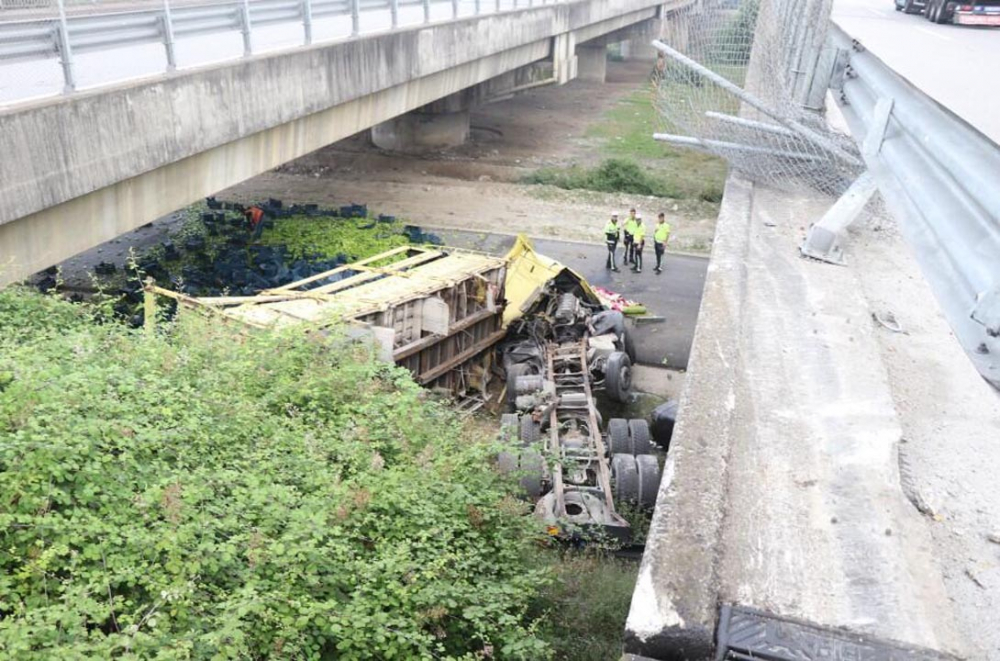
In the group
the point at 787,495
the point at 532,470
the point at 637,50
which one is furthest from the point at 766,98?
the point at 637,50

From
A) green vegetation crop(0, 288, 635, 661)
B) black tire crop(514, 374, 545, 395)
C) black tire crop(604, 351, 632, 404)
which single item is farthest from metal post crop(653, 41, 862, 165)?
green vegetation crop(0, 288, 635, 661)

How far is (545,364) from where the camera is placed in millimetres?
11961

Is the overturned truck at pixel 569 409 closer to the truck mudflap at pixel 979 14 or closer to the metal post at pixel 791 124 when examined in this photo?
the metal post at pixel 791 124

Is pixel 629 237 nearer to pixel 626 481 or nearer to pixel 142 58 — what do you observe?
pixel 626 481

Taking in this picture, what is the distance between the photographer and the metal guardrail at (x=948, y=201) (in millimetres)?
3240

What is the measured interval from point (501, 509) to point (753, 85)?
11.5 metres

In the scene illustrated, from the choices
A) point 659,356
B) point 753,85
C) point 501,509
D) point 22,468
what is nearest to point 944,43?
point 753,85

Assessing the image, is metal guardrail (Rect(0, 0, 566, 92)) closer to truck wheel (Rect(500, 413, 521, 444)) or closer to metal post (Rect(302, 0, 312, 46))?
metal post (Rect(302, 0, 312, 46))

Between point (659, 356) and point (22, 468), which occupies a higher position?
point (22, 468)

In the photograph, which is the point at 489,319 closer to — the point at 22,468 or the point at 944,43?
the point at 22,468

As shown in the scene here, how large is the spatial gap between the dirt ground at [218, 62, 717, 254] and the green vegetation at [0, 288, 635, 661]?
1295cm

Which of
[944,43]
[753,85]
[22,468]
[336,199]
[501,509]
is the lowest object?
[336,199]

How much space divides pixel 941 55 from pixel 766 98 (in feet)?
8.46

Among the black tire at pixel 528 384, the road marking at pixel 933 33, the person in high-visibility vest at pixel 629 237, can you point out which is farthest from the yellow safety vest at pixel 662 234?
the black tire at pixel 528 384
